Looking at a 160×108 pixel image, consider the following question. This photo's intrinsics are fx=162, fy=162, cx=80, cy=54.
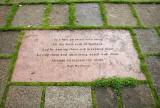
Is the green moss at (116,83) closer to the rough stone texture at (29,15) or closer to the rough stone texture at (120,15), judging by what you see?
the rough stone texture at (120,15)

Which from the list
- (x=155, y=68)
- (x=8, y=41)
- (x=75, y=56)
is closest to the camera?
(x=155, y=68)

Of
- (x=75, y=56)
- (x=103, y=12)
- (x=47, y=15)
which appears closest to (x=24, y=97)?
(x=75, y=56)

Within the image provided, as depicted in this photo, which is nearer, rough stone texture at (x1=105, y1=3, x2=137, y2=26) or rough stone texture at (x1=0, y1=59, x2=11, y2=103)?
rough stone texture at (x1=0, y1=59, x2=11, y2=103)

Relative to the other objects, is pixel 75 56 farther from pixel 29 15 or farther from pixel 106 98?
pixel 29 15

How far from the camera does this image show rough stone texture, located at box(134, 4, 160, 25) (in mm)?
4477

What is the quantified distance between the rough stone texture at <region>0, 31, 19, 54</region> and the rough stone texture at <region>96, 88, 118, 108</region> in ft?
7.21

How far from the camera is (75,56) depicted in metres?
3.64

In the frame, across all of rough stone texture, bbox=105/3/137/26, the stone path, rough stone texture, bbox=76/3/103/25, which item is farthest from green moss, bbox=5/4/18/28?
rough stone texture, bbox=105/3/137/26

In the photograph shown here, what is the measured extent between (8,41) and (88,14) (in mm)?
2248

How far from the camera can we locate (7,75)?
3.34 metres

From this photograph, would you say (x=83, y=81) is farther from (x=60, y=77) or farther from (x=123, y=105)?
(x=123, y=105)

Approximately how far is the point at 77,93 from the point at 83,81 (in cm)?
29

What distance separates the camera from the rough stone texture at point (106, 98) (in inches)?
118

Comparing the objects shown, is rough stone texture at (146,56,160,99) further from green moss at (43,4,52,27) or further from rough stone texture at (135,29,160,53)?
green moss at (43,4,52,27)
